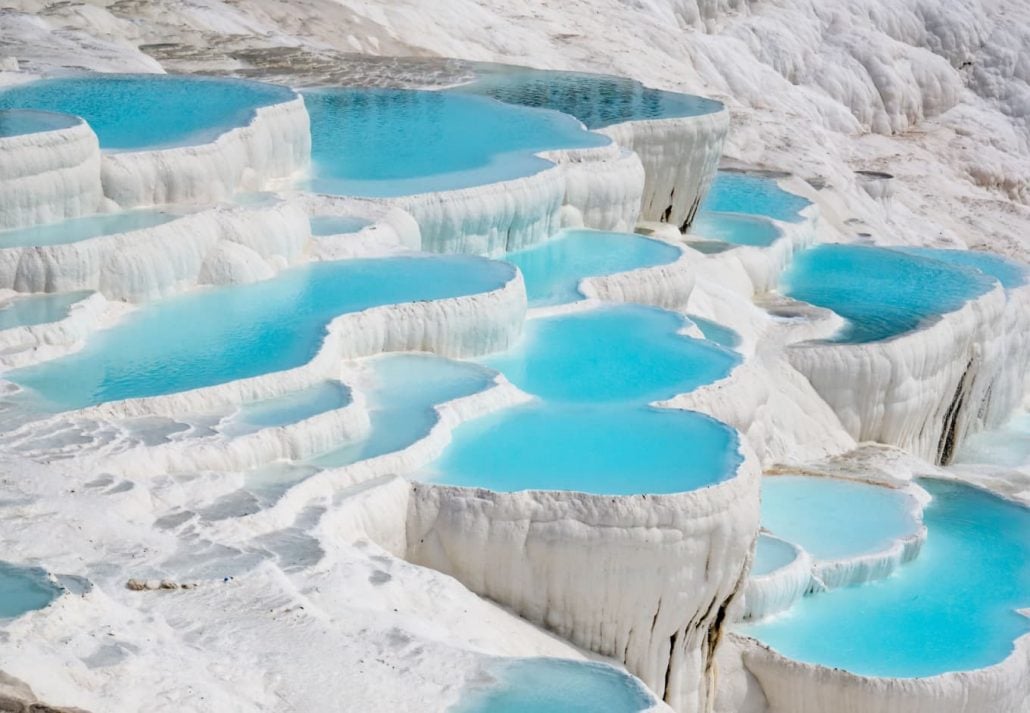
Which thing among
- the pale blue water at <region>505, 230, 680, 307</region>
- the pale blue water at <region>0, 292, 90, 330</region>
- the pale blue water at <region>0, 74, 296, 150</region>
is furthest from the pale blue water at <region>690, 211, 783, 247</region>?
the pale blue water at <region>0, 292, 90, 330</region>

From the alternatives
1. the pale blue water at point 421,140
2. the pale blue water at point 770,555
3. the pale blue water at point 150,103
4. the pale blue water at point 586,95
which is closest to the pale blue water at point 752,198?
the pale blue water at point 586,95

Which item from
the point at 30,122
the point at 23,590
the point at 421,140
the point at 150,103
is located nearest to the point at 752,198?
the point at 421,140

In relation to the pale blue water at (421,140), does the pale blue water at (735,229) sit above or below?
below

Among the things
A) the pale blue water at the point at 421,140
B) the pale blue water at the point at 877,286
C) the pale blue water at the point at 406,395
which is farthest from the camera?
the pale blue water at the point at 877,286

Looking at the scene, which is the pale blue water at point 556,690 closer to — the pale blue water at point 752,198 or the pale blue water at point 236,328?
the pale blue water at point 236,328

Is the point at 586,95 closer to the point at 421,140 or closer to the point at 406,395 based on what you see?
the point at 421,140

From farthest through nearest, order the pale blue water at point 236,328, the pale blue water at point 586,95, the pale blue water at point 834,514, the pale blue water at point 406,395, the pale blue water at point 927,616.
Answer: the pale blue water at point 586,95 < the pale blue water at point 834,514 < the pale blue water at point 927,616 < the pale blue water at point 236,328 < the pale blue water at point 406,395
